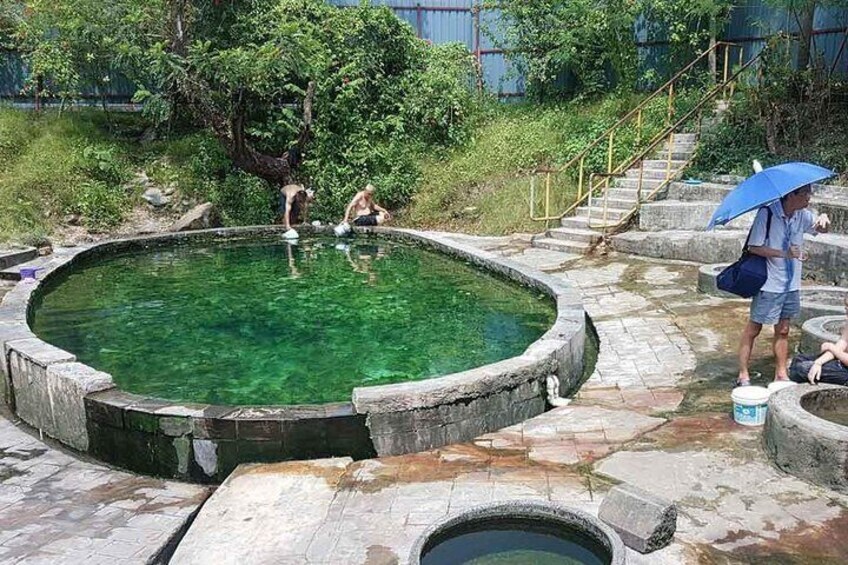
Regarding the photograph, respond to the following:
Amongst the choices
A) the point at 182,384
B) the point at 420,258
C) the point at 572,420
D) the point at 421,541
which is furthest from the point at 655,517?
the point at 420,258

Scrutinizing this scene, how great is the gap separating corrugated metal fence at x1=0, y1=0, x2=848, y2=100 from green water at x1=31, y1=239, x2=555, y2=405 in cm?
843

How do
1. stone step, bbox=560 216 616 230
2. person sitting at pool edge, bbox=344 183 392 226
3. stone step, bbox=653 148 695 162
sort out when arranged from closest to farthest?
stone step, bbox=560 216 616 230 → stone step, bbox=653 148 695 162 → person sitting at pool edge, bbox=344 183 392 226

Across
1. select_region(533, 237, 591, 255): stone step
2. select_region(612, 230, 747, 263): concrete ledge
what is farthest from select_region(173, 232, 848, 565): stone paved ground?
select_region(533, 237, 591, 255): stone step

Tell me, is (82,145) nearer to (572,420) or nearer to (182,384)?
(182,384)

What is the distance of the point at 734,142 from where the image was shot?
1304 cm

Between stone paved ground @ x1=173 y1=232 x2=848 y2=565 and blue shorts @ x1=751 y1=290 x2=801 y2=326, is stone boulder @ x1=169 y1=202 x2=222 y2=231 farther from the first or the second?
blue shorts @ x1=751 y1=290 x2=801 y2=326

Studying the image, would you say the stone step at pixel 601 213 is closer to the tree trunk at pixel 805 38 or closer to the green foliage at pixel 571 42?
the tree trunk at pixel 805 38

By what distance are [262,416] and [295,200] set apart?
1070 centimetres

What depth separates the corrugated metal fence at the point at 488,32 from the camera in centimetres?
1474

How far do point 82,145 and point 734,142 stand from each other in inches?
541

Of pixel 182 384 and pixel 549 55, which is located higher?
pixel 549 55

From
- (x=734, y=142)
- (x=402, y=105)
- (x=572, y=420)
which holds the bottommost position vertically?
(x=572, y=420)

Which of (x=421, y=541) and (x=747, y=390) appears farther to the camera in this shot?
(x=747, y=390)

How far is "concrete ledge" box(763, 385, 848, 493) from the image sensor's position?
404cm
